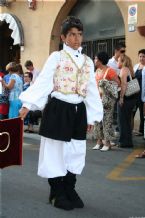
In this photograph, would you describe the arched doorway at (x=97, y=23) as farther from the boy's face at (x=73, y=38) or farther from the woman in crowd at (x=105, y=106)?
the boy's face at (x=73, y=38)

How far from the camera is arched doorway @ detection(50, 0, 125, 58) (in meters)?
12.3

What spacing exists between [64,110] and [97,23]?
8.94 metres

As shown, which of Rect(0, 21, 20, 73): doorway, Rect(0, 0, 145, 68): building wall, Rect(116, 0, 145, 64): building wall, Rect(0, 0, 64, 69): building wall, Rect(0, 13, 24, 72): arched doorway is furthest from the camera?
Rect(0, 21, 20, 73): doorway

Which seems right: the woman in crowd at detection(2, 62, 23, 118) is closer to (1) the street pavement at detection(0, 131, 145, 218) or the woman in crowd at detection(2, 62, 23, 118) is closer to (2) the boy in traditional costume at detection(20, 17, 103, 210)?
(1) the street pavement at detection(0, 131, 145, 218)

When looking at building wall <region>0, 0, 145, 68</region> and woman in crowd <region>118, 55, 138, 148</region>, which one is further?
building wall <region>0, 0, 145, 68</region>

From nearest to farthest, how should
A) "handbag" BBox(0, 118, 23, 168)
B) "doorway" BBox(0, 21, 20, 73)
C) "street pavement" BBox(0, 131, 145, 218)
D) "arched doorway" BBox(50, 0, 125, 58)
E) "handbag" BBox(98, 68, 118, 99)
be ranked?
"handbag" BBox(0, 118, 23, 168)
"street pavement" BBox(0, 131, 145, 218)
"handbag" BBox(98, 68, 118, 99)
"arched doorway" BBox(50, 0, 125, 58)
"doorway" BBox(0, 21, 20, 73)

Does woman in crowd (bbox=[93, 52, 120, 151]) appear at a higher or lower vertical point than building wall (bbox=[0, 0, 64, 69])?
lower

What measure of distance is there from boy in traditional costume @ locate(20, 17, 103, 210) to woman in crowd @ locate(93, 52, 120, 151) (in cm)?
313

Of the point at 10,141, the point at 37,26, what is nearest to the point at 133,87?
the point at 10,141

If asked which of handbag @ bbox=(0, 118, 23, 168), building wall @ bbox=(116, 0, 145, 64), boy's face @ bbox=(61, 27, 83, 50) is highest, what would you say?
building wall @ bbox=(116, 0, 145, 64)

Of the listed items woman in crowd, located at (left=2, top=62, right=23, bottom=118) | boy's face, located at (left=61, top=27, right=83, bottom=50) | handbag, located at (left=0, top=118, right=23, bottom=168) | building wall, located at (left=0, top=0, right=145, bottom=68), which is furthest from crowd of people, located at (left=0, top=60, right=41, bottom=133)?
handbag, located at (left=0, top=118, right=23, bottom=168)

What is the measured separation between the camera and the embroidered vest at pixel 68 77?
4418 millimetres

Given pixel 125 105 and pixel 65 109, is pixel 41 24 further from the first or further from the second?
pixel 65 109

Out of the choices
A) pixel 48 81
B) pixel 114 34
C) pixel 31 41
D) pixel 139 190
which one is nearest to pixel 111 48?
pixel 114 34
